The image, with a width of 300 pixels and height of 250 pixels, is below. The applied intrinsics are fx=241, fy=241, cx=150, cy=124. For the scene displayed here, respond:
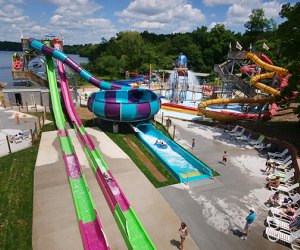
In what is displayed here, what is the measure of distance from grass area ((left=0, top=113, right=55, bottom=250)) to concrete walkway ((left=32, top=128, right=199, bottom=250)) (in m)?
0.33

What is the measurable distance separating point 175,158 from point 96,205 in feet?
23.3

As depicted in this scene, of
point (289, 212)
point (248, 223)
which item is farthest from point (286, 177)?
point (248, 223)

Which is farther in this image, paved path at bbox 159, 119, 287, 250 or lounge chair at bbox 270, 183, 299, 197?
lounge chair at bbox 270, 183, 299, 197

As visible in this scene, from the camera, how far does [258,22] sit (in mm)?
83438

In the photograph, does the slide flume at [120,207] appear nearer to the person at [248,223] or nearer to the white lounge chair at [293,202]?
the person at [248,223]

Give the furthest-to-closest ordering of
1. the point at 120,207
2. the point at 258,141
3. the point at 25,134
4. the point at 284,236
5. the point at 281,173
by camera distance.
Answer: the point at 258,141 → the point at 25,134 → the point at 281,173 → the point at 120,207 → the point at 284,236

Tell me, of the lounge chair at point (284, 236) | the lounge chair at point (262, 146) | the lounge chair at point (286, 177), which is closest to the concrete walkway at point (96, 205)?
the lounge chair at point (284, 236)

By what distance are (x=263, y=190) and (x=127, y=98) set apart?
14968 millimetres

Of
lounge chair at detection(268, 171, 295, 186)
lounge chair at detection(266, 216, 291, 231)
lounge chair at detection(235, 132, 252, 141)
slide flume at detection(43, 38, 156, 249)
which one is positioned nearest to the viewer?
slide flume at detection(43, 38, 156, 249)

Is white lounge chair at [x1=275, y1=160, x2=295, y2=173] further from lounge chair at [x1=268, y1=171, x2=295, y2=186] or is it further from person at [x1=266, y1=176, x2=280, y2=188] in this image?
person at [x1=266, y1=176, x2=280, y2=188]

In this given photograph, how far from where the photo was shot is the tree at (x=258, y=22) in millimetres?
82750

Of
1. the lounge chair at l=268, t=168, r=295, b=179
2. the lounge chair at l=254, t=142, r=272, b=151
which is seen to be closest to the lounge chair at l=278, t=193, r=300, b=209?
the lounge chair at l=268, t=168, r=295, b=179

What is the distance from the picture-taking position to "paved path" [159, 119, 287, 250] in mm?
9711

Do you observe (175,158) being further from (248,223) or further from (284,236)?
(284,236)
